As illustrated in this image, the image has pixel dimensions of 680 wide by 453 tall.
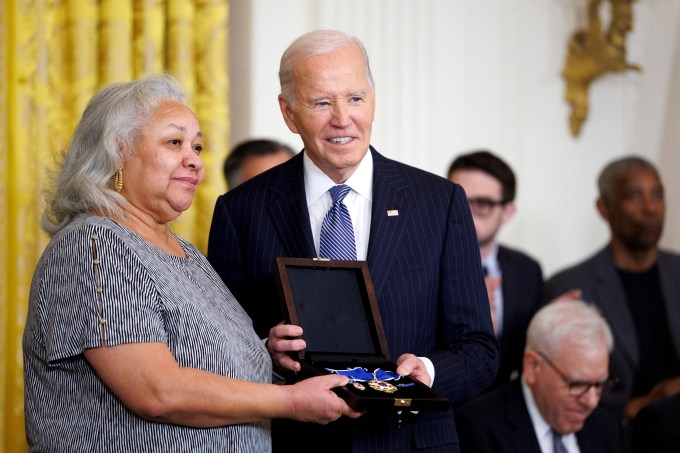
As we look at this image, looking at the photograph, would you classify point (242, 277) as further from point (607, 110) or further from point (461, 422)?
point (607, 110)

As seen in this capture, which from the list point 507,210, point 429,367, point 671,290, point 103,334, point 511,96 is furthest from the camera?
point 511,96

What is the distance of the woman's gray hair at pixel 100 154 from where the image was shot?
2383mm

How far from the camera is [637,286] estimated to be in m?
4.88

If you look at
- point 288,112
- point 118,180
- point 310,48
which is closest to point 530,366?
point 288,112

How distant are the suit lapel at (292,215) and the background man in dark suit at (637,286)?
2.28 metres

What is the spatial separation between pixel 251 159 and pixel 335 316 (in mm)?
1866

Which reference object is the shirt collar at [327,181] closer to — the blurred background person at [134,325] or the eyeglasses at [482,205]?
the blurred background person at [134,325]

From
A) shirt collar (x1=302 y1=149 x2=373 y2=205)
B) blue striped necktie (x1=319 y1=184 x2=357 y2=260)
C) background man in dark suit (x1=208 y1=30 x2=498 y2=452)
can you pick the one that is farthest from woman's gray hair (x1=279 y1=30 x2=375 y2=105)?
blue striped necktie (x1=319 y1=184 x2=357 y2=260)

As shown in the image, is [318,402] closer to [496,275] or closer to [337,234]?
[337,234]

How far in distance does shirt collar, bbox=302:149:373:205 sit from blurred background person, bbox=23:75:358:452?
0.37 m

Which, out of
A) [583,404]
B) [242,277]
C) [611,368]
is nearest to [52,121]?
[242,277]

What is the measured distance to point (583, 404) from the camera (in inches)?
150

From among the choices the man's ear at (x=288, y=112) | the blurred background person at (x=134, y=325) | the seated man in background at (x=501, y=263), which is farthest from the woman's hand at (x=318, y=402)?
the seated man in background at (x=501, y=263)

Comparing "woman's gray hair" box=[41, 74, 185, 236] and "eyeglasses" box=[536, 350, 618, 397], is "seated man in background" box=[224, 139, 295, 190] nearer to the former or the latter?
"eyeglasses" box=[536, 350, 618, 397]
